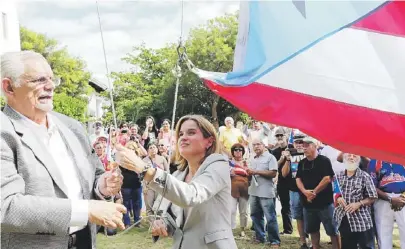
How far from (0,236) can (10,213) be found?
199mm

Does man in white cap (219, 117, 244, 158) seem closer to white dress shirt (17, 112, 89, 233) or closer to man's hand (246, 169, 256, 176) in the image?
man's hand (246, 169, 256, 176)

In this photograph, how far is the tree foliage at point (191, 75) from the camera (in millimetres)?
32031

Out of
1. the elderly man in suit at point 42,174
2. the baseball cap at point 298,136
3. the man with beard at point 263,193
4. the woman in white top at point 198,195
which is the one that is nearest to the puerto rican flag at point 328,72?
the woman in white top at point 198,195

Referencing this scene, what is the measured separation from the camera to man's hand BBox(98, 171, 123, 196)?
7.80 feet

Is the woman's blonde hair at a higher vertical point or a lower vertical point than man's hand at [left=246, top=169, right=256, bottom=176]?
higher

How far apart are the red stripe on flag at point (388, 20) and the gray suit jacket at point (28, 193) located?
2.04 m

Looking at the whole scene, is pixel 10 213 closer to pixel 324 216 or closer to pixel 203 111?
pixel 324 216

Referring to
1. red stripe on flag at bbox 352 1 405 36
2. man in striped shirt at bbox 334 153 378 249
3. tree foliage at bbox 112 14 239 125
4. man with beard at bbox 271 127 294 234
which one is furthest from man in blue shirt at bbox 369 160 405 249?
tree foliage at bbox 112 14 239 125

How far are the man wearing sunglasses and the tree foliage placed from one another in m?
23.9

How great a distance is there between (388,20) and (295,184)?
4.26 metres

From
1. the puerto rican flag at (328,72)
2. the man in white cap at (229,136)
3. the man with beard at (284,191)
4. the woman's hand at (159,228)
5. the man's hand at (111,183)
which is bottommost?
the man with beard at (284,191)

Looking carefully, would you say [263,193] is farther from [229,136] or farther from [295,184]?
[229,136]

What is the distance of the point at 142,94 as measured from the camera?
31859 millimetres

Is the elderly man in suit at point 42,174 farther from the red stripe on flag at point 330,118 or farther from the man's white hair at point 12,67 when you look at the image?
the red stripe on flag at point 330,118
